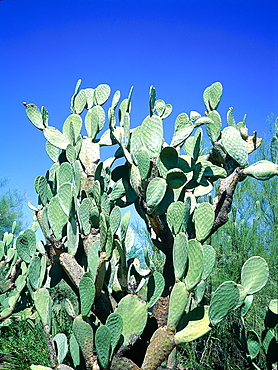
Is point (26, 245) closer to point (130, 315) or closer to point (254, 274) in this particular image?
point (130, 315)

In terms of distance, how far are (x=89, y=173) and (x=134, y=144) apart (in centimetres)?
34

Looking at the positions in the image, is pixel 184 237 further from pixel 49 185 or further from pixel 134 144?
pixel 49 185

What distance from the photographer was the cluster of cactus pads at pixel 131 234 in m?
1.71

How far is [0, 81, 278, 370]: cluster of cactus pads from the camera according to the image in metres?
1.71

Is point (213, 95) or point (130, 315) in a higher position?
point (213, 95)

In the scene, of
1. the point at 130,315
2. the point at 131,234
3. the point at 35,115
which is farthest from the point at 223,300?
the point at 35,115

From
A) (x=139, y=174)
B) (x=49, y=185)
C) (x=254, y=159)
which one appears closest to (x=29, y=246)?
(x=49, y=185)

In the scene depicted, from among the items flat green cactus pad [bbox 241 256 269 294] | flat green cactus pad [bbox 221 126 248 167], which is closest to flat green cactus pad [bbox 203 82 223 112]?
flat green cactus pad [bbox 221 126 248 167]

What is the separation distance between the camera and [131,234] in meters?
2.37

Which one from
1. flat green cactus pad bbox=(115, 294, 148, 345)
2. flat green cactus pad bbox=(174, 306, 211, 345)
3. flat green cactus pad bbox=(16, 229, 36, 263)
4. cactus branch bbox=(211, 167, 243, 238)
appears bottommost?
flat green cactus pad bbox=(174, 306, 211, 345)

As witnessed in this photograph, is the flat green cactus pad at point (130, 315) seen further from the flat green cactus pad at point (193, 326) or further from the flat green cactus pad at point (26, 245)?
the flat green cactus pad at point (26, 245)

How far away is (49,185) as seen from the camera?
2.38 m

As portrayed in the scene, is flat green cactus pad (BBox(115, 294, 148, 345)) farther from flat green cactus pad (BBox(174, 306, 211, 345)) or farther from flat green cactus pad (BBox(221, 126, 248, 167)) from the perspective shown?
flat green cactus pad (BBox(221, 126, 248, 167))

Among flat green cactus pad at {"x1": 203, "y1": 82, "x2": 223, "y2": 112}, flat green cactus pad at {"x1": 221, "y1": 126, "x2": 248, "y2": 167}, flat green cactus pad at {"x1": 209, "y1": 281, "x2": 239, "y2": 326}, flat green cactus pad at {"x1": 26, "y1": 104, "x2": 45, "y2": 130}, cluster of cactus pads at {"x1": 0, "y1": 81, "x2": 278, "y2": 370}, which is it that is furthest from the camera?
flat green cactus pad at {"x1": 26, "y1": 104, "x2": 45, "y2": 130}
